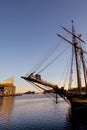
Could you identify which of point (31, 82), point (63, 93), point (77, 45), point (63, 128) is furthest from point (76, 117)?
point (77, 45)

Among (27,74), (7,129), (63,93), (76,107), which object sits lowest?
(7,129)

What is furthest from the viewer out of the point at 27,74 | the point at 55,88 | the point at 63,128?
the point at 55,88

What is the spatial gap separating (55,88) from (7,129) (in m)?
11.7

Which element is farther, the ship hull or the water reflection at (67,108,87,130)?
the ship hull

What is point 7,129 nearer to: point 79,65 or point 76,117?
point 76,117

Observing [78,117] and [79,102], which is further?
[78,117]

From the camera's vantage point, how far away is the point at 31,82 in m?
35.6

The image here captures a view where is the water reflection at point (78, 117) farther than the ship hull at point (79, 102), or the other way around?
the ship hull at point (79, 102)

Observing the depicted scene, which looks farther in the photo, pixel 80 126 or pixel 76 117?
pixel 76 117

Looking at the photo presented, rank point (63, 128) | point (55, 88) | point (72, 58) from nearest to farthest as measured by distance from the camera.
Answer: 1. point (63, 128)
2. point (55, 88)
3. point (72, 58)

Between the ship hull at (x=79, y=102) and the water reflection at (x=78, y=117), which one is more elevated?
the ship hull at (x=79, y=102)

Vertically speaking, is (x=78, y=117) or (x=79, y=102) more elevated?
(x=79, y=102)

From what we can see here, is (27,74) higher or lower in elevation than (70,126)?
higher

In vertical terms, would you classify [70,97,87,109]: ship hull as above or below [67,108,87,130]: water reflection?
above
